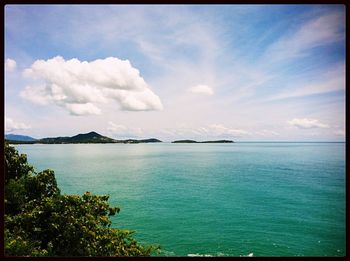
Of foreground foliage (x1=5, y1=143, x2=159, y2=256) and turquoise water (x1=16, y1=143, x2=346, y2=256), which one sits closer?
foreground foliage (x1=5, y1=143, x2=159, y2=256)

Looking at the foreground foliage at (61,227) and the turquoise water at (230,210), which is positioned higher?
the foreground foliage at (61,227)

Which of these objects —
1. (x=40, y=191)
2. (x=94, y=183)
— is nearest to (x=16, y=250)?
(x=40, y=191)

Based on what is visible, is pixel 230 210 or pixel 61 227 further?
pixel 230 210

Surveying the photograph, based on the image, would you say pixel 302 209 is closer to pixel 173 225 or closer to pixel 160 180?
pixel 173 225

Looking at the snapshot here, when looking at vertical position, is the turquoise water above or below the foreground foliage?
below

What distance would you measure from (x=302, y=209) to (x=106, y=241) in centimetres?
1588

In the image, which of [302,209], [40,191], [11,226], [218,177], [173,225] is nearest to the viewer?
[11,226]

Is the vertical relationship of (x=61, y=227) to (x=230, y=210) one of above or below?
above

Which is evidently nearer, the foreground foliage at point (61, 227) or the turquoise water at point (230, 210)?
the foreground foliage at point (61, 227)

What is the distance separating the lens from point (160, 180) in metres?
27.1
